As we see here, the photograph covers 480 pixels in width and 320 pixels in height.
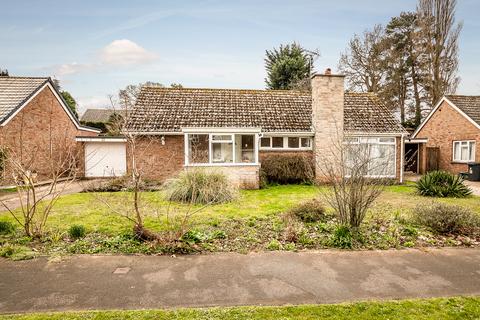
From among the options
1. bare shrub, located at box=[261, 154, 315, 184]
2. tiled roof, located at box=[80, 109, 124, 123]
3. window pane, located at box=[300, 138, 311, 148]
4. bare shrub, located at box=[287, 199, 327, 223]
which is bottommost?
bare shrub, located at box=[287, 199, 327, 223]

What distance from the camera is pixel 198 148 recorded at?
1583cm

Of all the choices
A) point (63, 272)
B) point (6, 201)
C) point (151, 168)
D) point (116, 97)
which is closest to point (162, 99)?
point (151, 168)

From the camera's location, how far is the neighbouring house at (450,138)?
1942 cm

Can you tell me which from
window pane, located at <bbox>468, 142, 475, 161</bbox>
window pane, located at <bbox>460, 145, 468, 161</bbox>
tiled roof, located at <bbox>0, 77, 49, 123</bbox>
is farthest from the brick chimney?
tiled roof, located at <bbox>0, 77, 49, 123</bbox>

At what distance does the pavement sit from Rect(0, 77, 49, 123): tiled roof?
47.1 feet

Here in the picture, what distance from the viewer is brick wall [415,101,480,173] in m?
19.5

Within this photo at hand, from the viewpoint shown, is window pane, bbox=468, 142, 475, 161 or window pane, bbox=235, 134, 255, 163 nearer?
window pane, bbox=235, 134, 255, 163

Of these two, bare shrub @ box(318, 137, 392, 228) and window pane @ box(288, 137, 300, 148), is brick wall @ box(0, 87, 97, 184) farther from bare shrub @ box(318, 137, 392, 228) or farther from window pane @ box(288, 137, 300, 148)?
bare shrub @ box(318, 137, 392, 228)

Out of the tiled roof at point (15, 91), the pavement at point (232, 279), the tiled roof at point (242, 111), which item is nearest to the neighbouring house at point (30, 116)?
the tiled roof at point (15, 91)

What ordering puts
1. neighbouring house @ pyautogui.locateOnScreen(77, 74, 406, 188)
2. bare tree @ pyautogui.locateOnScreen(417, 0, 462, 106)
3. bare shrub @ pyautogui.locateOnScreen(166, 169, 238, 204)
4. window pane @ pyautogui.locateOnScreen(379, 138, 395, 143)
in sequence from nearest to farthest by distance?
1. bare shrub @ pyautogui.locateOnScreen(166, 169, 238, 204)
2. neighbouring house @ pyautogui.locateOnScreen(77, 74, 406, 188)
3. window pane @ pyautogui.locateOnScreen(379, 138, 395, 143)
4. bare tree @ pyautogui.locateOnScreen(417, 0, 462, 106)

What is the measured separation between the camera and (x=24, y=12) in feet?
45.1

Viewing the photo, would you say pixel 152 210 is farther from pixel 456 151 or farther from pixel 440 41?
pixel 440 41

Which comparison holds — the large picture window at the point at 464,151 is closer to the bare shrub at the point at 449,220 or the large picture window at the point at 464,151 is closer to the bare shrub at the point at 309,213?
the bare shrub at the point at 449,220

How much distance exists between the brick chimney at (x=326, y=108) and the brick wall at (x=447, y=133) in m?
10.1
